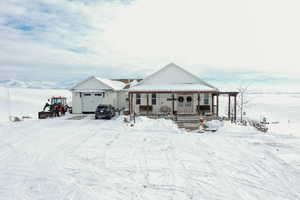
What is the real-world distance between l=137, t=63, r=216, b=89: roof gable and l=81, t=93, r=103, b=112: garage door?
18.5 ft

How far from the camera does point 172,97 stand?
20766 millimetres

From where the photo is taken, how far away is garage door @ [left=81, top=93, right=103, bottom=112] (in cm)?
2288

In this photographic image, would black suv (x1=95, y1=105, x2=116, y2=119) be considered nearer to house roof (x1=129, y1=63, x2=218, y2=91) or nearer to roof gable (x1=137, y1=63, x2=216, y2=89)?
house roof (x1=129, y1=63, x2=218, y2=91)

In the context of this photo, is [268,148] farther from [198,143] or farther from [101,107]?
[101,107]

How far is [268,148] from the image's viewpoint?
370 inches

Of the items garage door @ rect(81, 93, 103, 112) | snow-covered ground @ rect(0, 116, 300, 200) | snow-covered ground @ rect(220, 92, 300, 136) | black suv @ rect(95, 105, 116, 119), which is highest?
garage door @ rect(81, 93, 103, 112)

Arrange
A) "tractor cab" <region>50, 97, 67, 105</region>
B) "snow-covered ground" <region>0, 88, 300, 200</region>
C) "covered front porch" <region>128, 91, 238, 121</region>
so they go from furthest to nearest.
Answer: "tractor cab" <region>50, 97, 67, 105</region>, "covered front porch" <region>128, 91, 238, 121</region>, "snow-covered ground" <region>0, 88, 300, 200</region>

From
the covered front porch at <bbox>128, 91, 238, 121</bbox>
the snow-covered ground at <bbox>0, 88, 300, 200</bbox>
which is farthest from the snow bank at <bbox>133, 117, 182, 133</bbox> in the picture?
the covered front porch at <bbox>128, 91, 238, 121</bbox>

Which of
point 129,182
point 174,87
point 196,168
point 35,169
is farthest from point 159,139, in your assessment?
point 174,87

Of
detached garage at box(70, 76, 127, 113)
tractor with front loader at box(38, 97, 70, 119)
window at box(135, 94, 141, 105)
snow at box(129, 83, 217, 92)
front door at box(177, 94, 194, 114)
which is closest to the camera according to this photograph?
snow at box(129, 83, 217, 92)

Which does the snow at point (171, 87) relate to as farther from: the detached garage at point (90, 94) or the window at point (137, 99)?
the detached garage at point (90, 94)

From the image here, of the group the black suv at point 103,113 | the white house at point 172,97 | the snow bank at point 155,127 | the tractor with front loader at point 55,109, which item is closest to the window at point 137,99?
the white house at point 172,97

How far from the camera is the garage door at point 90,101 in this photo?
2288 cm

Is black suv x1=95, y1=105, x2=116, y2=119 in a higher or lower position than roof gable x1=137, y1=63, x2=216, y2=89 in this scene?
lower
